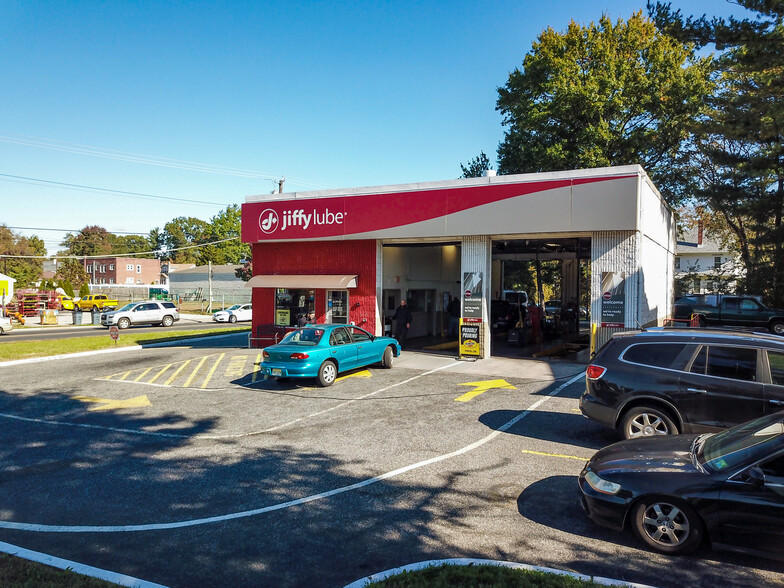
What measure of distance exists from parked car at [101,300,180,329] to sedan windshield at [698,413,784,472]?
35.6 metres

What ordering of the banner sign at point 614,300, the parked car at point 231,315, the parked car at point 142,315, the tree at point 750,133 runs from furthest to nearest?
the parked car at point 231,315 < the parked car at point 142,315 < the banner sign at point 614,300 < the tree at point 750,133

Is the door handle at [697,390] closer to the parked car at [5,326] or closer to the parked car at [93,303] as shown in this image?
the parked car at [5,326]

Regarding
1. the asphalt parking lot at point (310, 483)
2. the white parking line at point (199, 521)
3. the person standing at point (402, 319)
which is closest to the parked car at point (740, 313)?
the person standing at point (402, 319)

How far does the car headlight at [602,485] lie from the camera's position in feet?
16.5

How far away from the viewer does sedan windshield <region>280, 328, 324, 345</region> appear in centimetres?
1323

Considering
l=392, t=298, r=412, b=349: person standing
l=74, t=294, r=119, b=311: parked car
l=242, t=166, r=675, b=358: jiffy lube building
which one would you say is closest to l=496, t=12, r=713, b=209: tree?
l=242, t=166, r=675, b=358: jiffy lube building

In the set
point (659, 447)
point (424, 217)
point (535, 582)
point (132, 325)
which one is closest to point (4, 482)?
point (535, 582)

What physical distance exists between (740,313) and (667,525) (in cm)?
2583

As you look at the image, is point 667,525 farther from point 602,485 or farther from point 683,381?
point 683,381

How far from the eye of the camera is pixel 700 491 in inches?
182

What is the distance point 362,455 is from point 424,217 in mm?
10981

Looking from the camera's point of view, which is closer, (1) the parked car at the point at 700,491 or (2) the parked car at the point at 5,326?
(1) the parked car at the point at 700,491

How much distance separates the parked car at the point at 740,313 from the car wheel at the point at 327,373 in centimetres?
1981

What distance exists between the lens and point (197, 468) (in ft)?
24.7
